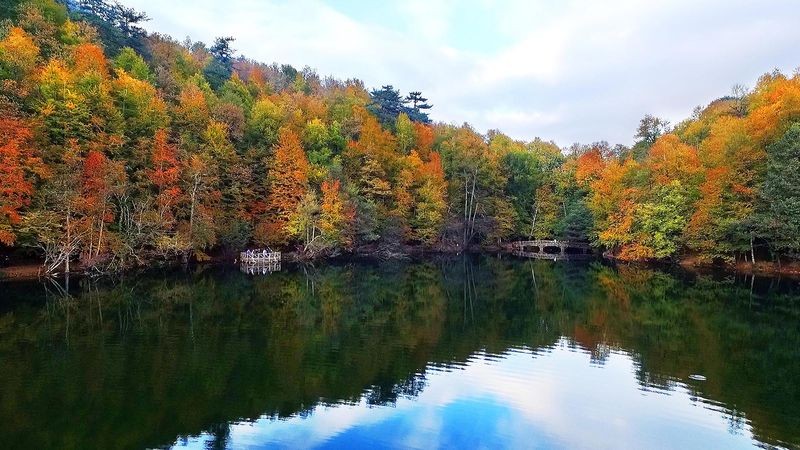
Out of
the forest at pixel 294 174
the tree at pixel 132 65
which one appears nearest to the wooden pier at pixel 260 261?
the forest at pixel 294 174

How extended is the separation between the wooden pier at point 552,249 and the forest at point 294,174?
1226mm

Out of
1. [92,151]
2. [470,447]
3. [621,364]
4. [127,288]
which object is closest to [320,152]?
[92,151]

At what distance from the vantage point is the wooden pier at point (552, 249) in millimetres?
57931

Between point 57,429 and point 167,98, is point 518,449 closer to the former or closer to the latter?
point 57,429

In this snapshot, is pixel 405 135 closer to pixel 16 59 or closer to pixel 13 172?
pixel 16 59

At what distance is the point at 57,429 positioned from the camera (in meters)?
9.52

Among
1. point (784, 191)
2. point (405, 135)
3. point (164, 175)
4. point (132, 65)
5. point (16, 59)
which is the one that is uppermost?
point (132, 65)

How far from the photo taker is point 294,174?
4406cm

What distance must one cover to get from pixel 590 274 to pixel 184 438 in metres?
35.4

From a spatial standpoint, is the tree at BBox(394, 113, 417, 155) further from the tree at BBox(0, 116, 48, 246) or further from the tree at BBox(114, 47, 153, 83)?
the tree at BBox(0, 116, 48, 246)

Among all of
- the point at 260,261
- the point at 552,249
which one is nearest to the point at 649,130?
the point at 552,249

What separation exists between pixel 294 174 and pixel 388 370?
3216 cm

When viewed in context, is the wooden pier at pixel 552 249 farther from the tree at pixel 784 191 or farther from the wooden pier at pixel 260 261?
the wooden pier at pixel 260 261

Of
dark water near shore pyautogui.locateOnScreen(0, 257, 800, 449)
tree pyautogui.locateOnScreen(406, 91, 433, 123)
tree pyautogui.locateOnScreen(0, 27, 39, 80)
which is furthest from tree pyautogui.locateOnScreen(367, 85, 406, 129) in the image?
dark water near shore pyautogui.locateOnScreen(0, 257, 800, 449)
